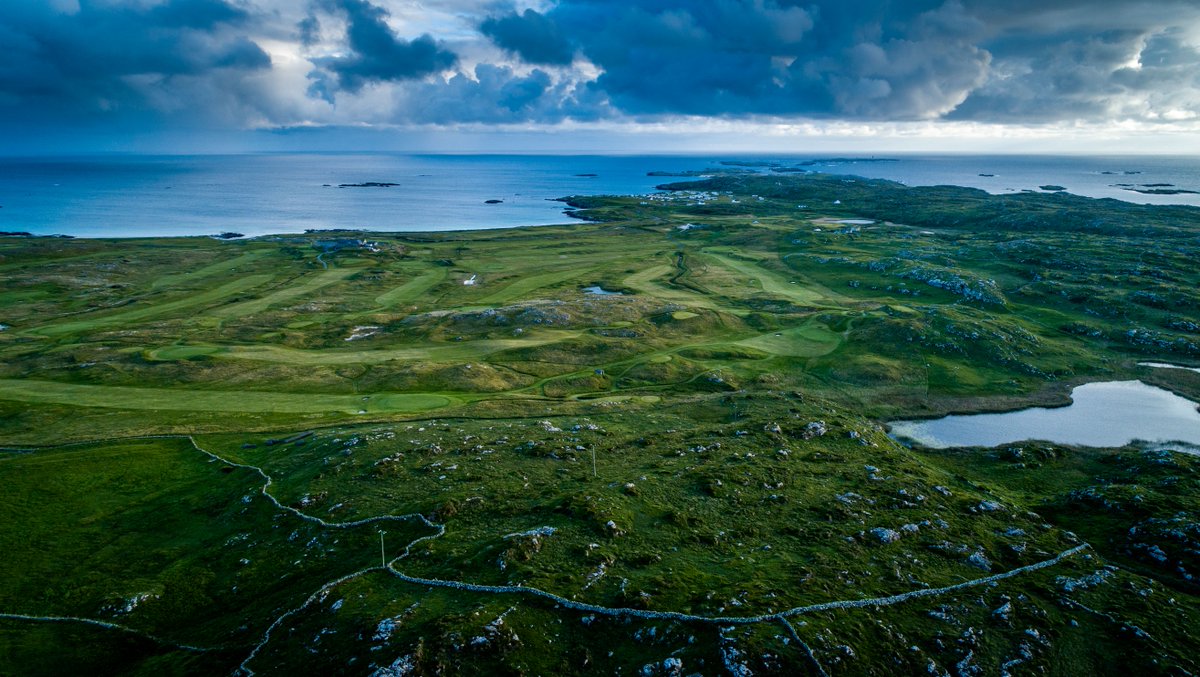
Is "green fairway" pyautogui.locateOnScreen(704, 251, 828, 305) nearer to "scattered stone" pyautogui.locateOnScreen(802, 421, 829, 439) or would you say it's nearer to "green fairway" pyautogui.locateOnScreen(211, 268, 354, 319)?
"scattered stone" pyautogui.locateOnScreen(802, 421, 829, 439)

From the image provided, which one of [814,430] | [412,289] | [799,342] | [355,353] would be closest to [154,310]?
[412,289]

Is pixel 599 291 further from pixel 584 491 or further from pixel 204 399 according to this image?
pixel 584 491

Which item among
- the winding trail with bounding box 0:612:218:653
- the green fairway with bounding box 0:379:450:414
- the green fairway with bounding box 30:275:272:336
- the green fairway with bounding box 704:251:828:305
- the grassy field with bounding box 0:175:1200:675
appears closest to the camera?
the grassy field with bounding box 0:175:1200:675

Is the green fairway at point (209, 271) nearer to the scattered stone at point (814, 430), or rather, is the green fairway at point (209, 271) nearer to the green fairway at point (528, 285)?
the green fairway at point (528, 285)

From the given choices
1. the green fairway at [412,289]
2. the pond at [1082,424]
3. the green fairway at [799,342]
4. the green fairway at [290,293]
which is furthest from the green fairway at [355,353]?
the pond at [1082,424]

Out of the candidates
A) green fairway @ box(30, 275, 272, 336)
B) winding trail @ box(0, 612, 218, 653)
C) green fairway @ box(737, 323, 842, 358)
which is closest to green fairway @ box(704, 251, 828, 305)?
green fairway @ box(737, 323, 842, 358)
